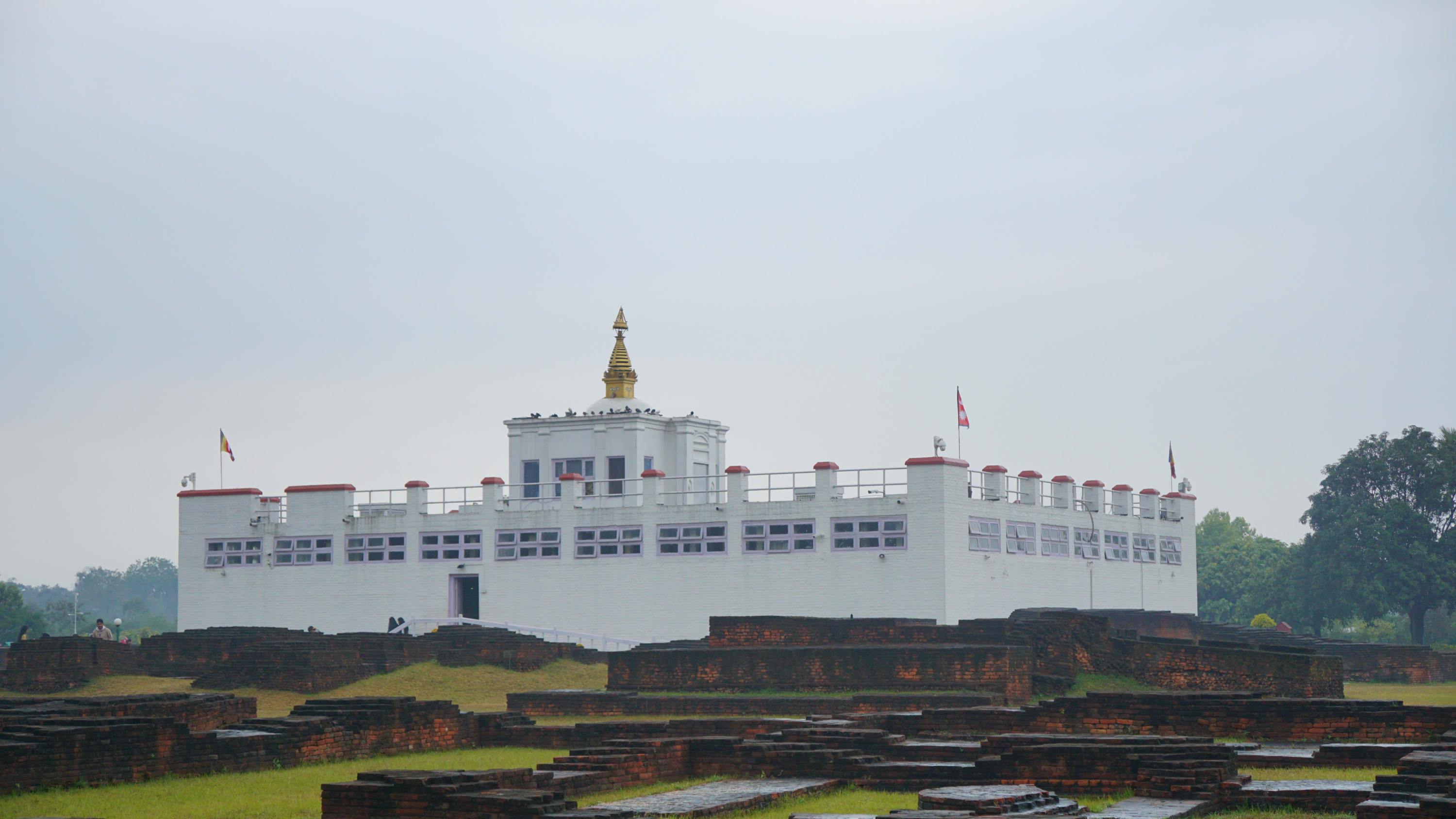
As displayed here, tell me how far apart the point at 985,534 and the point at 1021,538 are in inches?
75.2

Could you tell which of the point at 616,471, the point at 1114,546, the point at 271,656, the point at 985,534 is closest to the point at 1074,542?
the point at 1114,546

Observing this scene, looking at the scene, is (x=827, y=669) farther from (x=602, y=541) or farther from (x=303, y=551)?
(x=303, y=551)

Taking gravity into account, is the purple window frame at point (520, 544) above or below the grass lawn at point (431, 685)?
above

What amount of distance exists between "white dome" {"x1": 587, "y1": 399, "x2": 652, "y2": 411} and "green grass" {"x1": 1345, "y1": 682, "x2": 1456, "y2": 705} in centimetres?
2180

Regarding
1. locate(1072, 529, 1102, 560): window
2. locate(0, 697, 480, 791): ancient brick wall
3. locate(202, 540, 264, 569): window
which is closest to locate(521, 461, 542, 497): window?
locate(202, 540, 264, 569): window

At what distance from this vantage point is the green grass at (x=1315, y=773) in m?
16.0

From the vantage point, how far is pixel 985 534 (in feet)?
137

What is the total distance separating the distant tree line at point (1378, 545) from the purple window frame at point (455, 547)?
34.1 metres

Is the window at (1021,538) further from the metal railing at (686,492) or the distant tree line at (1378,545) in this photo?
the distant tree line at (1378,545)

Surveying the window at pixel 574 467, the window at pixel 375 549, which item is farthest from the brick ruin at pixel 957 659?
the window at pixel 574 467

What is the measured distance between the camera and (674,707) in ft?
89.8

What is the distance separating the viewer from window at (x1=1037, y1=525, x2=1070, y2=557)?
44.2 meters

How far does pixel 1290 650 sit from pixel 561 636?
66.1ft

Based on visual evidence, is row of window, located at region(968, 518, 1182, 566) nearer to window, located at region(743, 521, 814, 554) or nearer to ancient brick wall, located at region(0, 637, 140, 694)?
window, located at region(743, 521, 814, 554)
